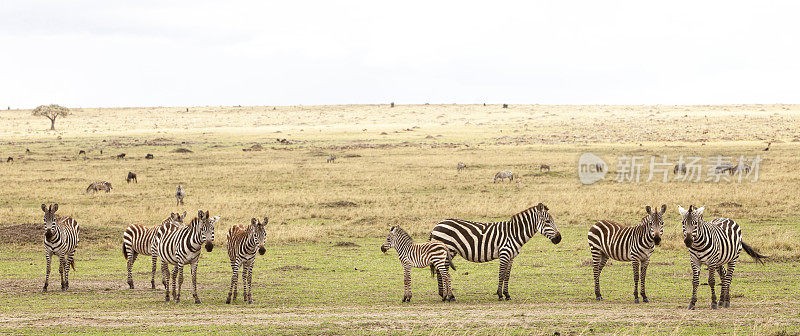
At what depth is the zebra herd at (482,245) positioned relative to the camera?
13.3 metres

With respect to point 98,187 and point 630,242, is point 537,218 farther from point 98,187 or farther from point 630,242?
point 98,187

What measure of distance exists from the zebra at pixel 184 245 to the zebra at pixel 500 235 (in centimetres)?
492

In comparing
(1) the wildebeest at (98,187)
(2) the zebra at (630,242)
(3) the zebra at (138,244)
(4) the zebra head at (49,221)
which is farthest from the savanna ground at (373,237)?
(4) the zebra head at (49,221)

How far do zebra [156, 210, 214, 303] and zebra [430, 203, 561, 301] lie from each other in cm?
492

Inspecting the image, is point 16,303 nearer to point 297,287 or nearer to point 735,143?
point 297,287

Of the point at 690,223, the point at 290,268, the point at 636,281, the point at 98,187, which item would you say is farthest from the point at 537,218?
the point at 98,187

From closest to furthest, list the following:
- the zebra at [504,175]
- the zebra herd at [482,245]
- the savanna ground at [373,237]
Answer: the savanna ground at [373,237]
the zebra herd at [482,245]
the zebra at [504,175]

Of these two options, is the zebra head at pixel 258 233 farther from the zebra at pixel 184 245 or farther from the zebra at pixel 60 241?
the zebra at pixel 60 241

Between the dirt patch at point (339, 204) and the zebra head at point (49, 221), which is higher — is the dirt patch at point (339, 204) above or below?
below

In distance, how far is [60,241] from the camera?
55.0 ft

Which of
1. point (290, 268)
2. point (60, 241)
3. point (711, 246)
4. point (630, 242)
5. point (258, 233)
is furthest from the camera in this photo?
point (290, 268)

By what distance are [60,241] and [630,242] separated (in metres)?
12.4

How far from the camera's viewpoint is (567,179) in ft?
143

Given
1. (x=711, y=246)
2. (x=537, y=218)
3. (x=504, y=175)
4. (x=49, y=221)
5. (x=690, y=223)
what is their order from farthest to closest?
(x=504, y=175) → (x=49, y=221) → (x=537, y=218) → (x=711, y=246) → (x=690, y=223)
